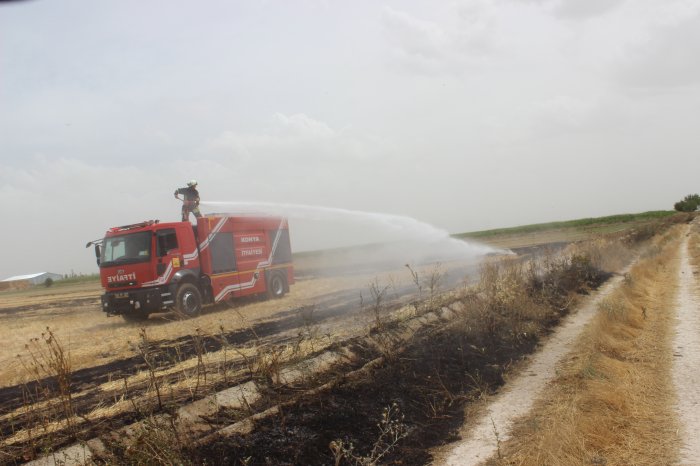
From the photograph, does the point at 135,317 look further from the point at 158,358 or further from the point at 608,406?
the point at 608,406

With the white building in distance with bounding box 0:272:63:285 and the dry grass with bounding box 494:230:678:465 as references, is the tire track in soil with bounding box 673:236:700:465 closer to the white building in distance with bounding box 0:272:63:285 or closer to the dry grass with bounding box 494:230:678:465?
the dry grass with bounding box 494:230:678:465

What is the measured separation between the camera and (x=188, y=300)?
1694cm

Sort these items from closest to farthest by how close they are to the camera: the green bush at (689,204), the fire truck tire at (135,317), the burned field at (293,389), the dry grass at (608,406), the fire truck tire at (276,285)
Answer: the dry grass at (608,406) < the burned field at (293,389) < the fire truck tire at (135,317) < the fire truck tire at (276,285) < the green bush at (689,204)

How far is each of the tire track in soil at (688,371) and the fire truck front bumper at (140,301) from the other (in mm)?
13388

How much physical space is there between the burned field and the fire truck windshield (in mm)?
2763

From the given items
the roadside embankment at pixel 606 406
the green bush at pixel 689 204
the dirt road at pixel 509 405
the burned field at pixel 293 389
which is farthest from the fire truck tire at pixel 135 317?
the green bush at pixel 689 204

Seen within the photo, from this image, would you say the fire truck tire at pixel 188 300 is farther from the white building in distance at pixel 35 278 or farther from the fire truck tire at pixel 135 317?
the white building in distance at pixel 35 278

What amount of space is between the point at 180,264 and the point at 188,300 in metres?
1.18

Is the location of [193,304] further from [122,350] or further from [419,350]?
[419,350]

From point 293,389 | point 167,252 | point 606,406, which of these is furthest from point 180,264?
point 606,406

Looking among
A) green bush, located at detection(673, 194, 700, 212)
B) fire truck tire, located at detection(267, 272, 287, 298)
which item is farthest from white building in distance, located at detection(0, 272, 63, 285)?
green bush, located at detection(673, 194, 700, 212)

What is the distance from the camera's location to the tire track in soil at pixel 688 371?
18.8 feet

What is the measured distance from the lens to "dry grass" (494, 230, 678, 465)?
5688 mm

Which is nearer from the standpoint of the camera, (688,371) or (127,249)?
(688,371)
